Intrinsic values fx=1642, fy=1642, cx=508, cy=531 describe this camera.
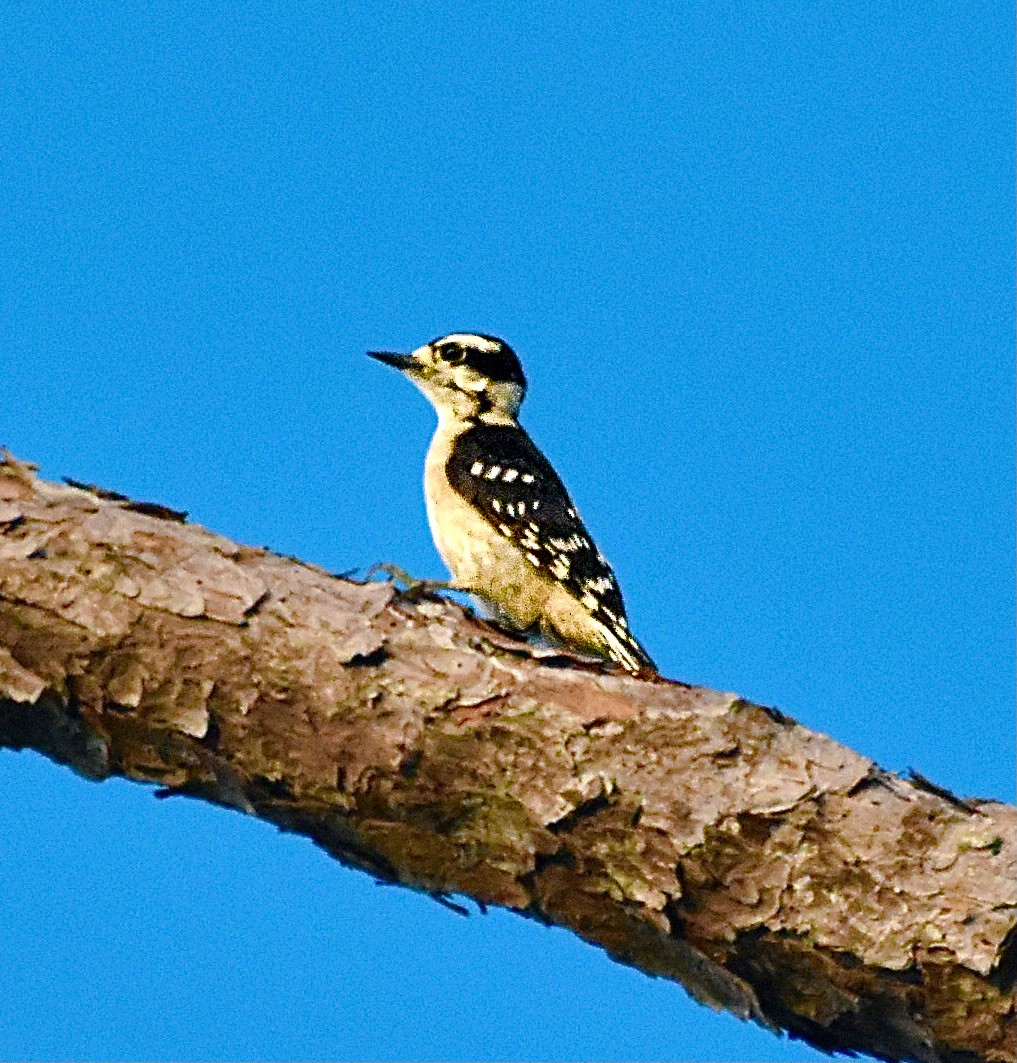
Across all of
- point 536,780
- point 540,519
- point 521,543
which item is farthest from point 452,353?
point 536,780

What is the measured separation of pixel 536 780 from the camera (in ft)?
14.6

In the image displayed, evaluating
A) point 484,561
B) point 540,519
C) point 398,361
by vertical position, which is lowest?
point 484,561

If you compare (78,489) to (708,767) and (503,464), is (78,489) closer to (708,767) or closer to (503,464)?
(708,767)

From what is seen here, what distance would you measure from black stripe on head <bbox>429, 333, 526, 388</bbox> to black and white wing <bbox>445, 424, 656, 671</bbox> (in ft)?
2.00

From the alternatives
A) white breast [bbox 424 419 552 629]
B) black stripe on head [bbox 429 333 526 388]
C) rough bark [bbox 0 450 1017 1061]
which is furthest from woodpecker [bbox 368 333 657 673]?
rough bark [bbox 0 450 1017 1061]

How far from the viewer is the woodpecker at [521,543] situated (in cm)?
691

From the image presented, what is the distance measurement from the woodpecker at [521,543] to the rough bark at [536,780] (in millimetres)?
1992

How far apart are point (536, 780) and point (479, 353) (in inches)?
164

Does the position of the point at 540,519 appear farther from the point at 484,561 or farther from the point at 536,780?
the point at 536,780

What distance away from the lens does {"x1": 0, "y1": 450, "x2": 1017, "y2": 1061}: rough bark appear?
14.2 ft

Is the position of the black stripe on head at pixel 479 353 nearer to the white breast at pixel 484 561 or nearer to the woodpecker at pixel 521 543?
the woodpecker at pixel 521 543

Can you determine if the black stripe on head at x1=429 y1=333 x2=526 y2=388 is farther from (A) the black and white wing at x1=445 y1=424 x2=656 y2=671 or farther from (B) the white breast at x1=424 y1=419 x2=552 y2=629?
(B) the white breast at x1=424 y1=419 x2=552 y2=629

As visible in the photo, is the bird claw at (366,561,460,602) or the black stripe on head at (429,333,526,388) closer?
the bird claw at (366,561,460,602)

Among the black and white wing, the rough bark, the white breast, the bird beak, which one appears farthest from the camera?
the bird beak
